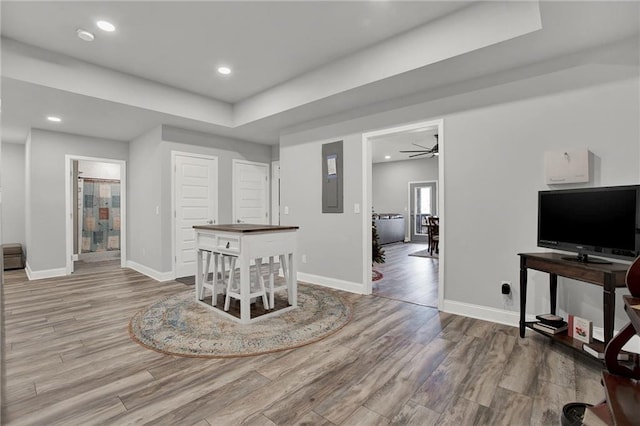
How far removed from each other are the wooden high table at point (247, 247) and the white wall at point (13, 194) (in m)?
5.46

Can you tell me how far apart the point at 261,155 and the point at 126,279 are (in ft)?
11.2

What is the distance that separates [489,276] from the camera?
3156 millimetres

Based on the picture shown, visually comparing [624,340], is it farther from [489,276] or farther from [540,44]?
[540,44]

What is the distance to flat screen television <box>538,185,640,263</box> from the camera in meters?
2.12

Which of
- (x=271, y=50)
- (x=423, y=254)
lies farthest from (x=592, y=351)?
(x=423, y=254)

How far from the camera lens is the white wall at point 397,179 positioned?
386 inches

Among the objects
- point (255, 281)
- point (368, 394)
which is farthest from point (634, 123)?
point (255, 281)

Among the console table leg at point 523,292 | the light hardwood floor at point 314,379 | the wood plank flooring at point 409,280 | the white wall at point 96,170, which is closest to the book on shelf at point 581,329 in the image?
the light hardwood floor at point 314,379

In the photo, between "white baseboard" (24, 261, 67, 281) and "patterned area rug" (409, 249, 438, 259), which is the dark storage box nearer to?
"white baseboard" (24, 261, 67, 281)

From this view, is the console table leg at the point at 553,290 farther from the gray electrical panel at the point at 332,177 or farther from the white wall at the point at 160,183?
the white wall at the point at 160,183

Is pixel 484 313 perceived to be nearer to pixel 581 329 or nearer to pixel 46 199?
pixel 581 329

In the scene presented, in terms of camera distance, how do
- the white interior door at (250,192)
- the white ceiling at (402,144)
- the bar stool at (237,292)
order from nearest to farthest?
the bar stool at (237,292)
the white interior door at (250,192)
the white ceiling at (402,144)

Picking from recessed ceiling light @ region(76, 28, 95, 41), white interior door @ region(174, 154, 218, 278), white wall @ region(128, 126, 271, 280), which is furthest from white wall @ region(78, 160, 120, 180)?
recessed ceiling light @ region(76, 28, 95, 41)

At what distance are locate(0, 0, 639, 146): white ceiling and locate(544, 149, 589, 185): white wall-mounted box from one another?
0.90m
